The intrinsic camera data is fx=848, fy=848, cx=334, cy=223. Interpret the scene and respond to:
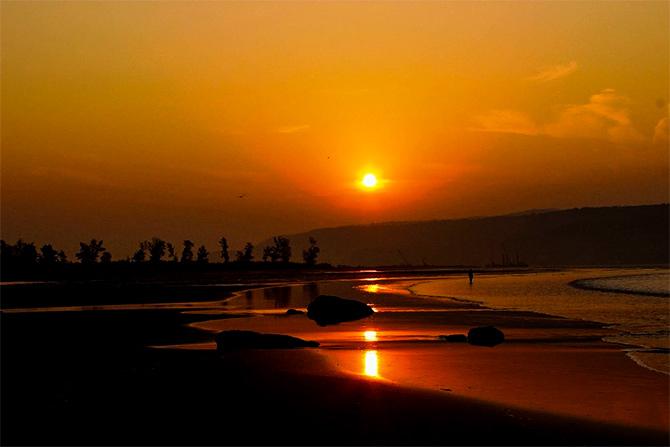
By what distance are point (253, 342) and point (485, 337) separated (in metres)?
8.94

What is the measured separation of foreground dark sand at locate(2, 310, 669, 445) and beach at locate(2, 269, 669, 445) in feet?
0.15

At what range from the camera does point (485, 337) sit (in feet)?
108

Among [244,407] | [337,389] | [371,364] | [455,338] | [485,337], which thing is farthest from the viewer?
[455,338]

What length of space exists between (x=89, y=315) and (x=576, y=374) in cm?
3344

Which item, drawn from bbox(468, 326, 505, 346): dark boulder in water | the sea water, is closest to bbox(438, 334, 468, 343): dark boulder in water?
bbox(468, 326, 505, 346): dark boulder in water

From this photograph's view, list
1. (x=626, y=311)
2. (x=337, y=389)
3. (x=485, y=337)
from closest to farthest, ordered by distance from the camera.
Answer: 1. (x=337, y=389)
2. (x=485, y=337)
3. (x=626, y=311)

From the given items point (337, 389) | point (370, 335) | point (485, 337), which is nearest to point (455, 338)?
point (485, 337)

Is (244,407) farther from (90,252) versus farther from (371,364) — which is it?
(90,252)

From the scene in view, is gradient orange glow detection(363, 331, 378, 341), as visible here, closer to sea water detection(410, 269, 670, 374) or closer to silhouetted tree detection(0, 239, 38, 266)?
sea water detection(410, 269, 670, 374)

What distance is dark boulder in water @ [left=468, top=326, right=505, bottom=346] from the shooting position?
32.4 meters

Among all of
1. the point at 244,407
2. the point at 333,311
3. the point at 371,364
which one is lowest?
the point at 244,407

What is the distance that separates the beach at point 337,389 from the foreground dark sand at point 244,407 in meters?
0.04

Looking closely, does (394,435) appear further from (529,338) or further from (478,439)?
(529,338)

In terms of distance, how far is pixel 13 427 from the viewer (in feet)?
56.8
